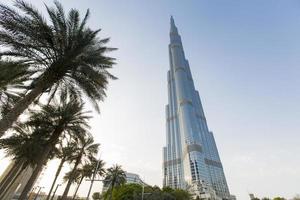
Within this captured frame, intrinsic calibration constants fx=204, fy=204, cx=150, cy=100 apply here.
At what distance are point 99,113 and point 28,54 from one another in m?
6.02

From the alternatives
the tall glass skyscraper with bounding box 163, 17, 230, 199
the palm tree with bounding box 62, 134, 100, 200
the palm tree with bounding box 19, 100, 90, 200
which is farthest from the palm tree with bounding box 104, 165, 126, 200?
the tall glass skyscraper with bounding box 163, 17, 230, 199

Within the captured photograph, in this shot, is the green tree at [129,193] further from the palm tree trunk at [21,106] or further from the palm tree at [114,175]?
the palm tree trunk at [21,106]

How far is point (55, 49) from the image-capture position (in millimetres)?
12508

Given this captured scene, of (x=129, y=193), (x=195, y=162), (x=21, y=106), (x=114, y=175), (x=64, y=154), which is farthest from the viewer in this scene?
(x=195, y=162)

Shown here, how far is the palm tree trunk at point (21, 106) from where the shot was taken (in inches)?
387

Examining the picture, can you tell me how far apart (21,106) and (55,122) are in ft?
35.9

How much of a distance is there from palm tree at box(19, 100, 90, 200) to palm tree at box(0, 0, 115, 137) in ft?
21.1

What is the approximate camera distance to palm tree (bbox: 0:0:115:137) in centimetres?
1089

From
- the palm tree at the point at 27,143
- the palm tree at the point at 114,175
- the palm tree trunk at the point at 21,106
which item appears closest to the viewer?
the palm tree trunk at the point at 21,106

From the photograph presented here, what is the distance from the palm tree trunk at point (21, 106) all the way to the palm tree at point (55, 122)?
786 centimetres

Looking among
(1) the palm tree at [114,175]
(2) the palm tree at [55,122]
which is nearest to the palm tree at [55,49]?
(2) the palm tree at [55,122]

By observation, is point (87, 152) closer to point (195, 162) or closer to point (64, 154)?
point (64, 154)

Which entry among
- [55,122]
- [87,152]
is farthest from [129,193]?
[55,122]

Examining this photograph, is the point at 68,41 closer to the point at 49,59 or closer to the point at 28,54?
the point at 49,59
